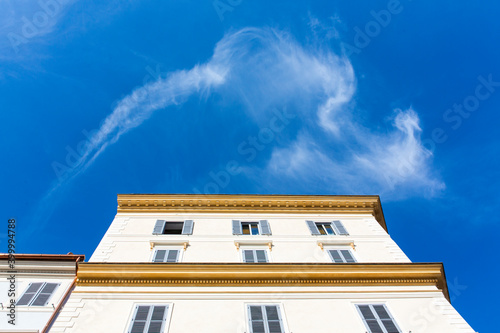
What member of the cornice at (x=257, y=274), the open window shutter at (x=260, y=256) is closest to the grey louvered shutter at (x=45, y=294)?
the cornice at (x=257, y=274)

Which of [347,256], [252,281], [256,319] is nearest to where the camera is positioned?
[256,319]

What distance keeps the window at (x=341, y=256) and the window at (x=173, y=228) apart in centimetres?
697

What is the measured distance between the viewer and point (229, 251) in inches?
664

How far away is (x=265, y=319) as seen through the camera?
12617 millimetres

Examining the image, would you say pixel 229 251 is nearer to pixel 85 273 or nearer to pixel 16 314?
pixel 85 273

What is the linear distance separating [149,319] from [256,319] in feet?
12.0

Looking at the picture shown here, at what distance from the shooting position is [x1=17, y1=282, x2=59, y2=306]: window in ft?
45.1

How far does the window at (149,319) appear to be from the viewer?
39.6 feet

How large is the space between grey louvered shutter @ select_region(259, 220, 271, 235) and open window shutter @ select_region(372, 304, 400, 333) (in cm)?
649

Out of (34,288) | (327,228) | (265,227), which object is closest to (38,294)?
(34,288)

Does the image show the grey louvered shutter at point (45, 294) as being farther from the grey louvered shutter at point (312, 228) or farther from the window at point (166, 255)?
the grey louvered shutter at point (312, 228)

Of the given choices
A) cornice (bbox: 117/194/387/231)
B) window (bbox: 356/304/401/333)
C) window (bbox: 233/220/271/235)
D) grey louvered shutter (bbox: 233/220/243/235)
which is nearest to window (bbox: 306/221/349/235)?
cornice (bbox: 117/194/387/231)

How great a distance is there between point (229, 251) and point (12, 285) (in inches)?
348

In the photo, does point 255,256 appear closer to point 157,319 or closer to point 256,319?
point 256,319
